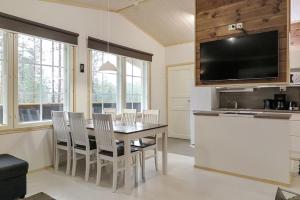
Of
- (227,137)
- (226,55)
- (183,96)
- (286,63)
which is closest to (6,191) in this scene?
(227,137)

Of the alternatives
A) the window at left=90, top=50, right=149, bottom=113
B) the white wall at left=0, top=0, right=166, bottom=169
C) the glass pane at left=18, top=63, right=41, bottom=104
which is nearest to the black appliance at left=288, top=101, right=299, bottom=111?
the white wall at left=0, top=0, right=166, bottom=169

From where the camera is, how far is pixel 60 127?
3564 mm

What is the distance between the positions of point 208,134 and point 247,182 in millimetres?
908

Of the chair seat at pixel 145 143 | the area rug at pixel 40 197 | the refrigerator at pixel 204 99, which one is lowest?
the area rug at pixel 40 197

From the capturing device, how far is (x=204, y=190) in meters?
2.91

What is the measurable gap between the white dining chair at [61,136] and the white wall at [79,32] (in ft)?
0.83

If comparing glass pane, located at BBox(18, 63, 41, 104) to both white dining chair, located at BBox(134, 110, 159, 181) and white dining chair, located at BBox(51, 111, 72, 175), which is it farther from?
white dining chair, located at BBox(134, 110, 159, 181)

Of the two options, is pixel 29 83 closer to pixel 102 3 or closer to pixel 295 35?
pixel 102 3

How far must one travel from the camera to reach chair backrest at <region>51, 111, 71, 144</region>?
348 cm

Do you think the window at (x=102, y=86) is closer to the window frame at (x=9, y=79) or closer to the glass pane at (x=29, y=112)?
the glass pane at (x=29, y=112)

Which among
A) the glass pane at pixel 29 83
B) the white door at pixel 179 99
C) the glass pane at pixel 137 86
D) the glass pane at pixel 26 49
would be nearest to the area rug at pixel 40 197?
the glass pane at pixel 29 83

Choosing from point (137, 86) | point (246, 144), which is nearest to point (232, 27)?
point (246, 144)

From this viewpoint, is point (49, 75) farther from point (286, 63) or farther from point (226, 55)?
point (286, 63)

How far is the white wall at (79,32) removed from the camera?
342 centimetres
